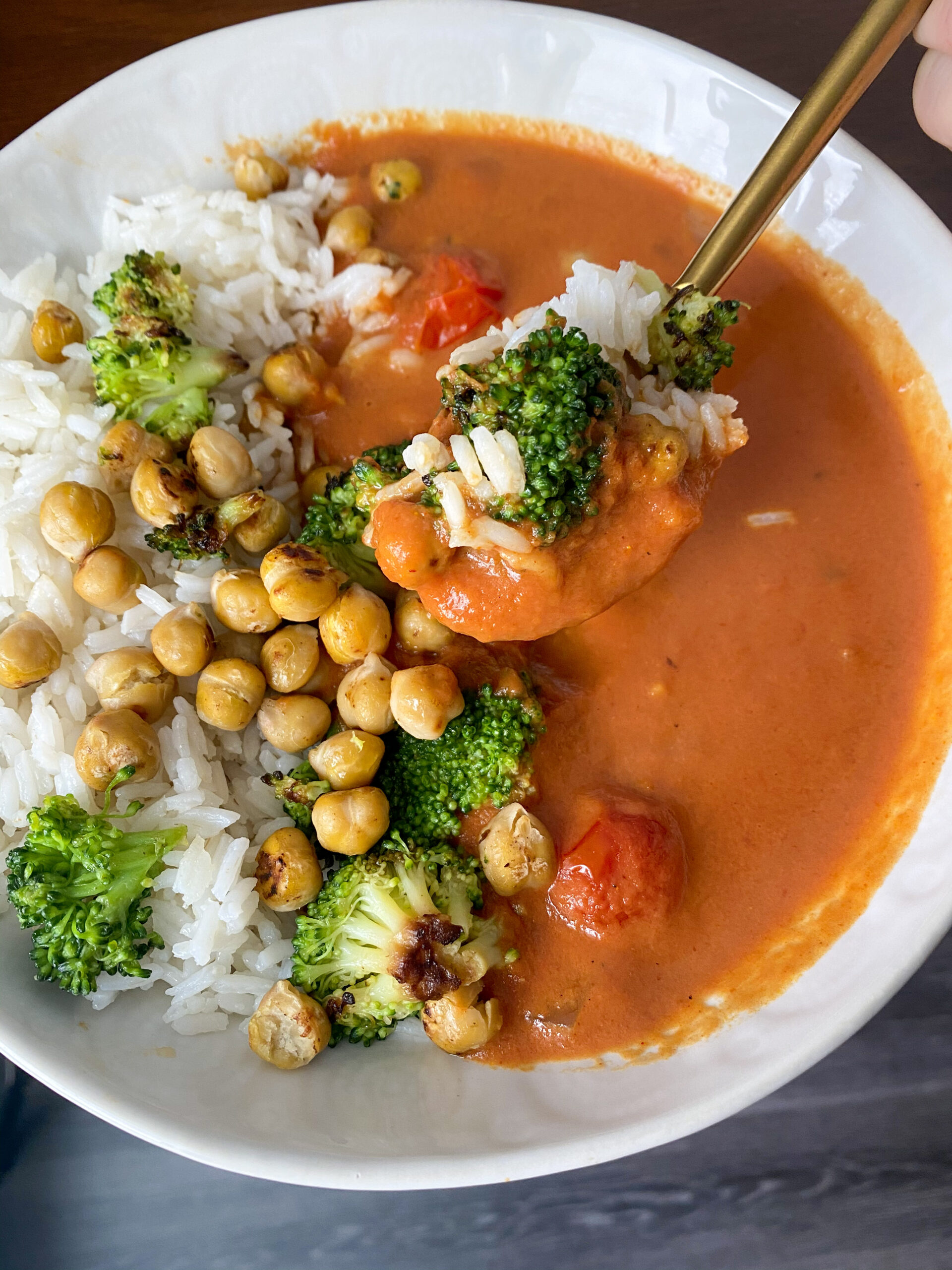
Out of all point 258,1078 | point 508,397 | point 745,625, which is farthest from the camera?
point 745,625

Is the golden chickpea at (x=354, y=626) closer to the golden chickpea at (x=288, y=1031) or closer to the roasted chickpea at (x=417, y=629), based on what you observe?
the roasted chickpea at (x=417, y=629)

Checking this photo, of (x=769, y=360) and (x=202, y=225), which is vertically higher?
(x=769, y=360)

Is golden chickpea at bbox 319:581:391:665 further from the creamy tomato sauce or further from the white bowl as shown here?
the white bowl

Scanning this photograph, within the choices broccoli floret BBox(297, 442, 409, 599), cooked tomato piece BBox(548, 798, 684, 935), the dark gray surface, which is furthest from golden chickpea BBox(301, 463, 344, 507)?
the dark gray surface

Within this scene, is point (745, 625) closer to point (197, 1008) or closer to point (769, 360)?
point (769, 360)

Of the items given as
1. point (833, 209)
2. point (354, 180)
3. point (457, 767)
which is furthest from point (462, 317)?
point (457, 767)

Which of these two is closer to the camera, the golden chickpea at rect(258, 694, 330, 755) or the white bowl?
the white bowl

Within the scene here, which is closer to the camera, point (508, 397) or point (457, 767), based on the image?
point (508, 397)
